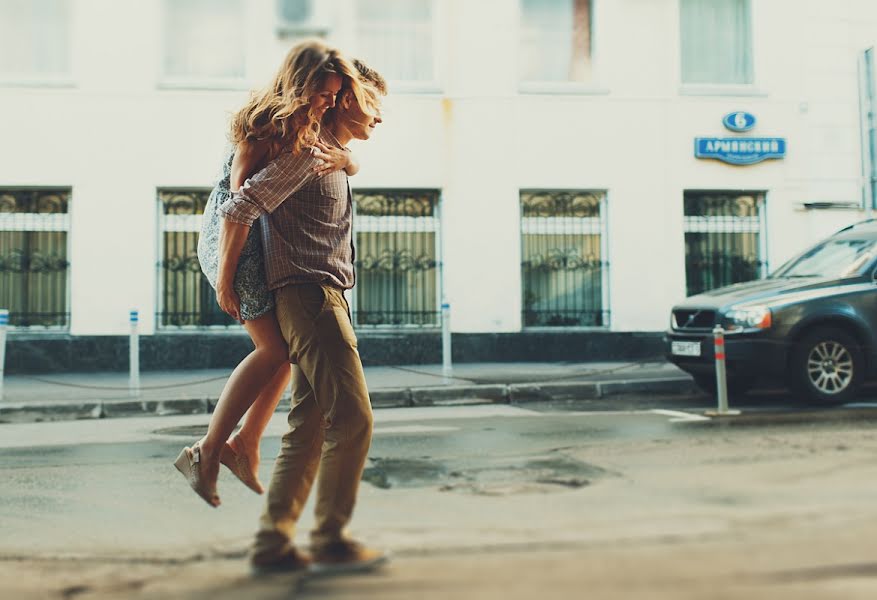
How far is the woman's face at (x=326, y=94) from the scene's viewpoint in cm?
370

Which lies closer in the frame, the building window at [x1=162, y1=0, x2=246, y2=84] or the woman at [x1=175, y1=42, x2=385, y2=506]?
the woman at [x1=175, y1=42, x2=385, y2=506]

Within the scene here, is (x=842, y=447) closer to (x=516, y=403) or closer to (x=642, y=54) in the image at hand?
(x=516, y=403)

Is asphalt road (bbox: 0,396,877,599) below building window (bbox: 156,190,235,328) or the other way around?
below

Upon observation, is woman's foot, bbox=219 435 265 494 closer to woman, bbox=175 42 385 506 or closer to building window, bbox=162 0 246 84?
woman, bbox=175 42 385 506

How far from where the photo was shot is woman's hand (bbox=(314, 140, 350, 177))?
376cm

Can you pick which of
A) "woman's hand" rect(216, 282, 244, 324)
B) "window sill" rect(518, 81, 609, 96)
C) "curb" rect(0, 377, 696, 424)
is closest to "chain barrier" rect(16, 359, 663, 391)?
"curb" rect(0, 377, 696, 424)

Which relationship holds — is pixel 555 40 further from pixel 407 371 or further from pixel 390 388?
pixel 390 388

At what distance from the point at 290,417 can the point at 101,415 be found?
6.81 meters

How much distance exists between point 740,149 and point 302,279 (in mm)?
12518

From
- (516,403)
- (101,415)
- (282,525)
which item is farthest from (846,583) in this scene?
(101,415)

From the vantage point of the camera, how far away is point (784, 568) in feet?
11.5

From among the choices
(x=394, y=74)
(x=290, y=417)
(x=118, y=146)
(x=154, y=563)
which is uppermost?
(x=394, y=74)

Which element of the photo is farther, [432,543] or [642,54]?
[642,54]

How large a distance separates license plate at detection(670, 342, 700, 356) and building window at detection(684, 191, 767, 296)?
503 cm
